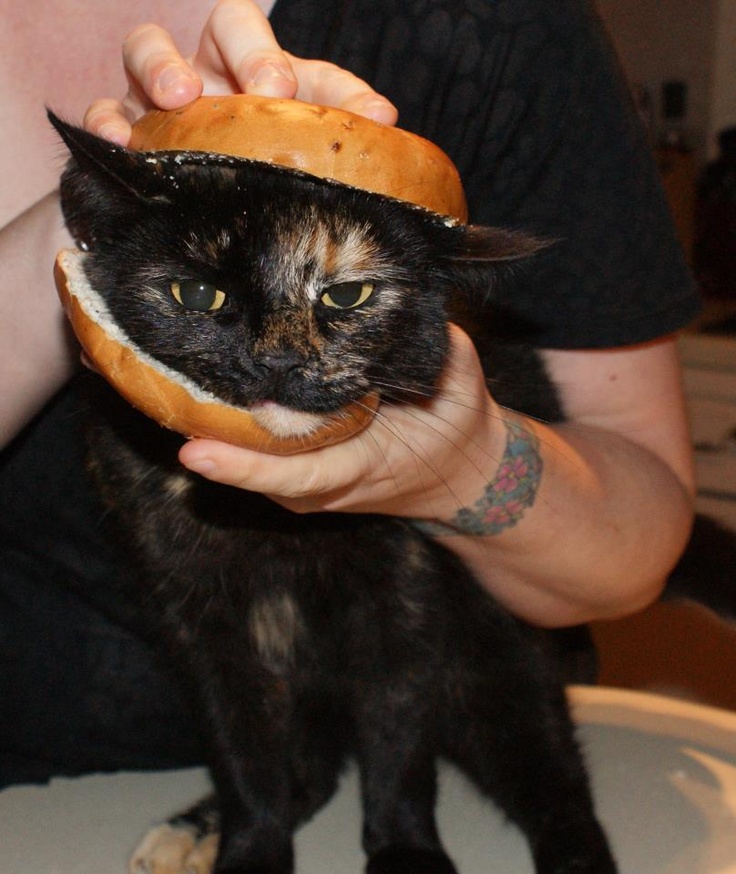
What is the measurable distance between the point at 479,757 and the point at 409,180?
68 centimetres

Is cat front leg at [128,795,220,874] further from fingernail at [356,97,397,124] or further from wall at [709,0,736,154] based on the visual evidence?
wall at [709,0,736,154]

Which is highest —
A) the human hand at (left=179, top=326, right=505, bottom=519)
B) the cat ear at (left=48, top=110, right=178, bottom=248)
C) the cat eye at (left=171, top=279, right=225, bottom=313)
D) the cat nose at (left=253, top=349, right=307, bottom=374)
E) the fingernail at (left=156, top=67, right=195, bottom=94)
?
the fingernail at (left=156, top=67, right=195, bottom=94)

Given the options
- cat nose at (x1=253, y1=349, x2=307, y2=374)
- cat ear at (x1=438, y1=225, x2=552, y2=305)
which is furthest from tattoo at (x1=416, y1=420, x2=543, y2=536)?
cat nose at (x1=253, y1=349, x2=307, y2=374)

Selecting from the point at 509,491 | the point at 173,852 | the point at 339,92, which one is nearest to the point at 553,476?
the point at 509,491

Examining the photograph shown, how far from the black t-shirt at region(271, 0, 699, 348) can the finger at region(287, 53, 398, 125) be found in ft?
0.71

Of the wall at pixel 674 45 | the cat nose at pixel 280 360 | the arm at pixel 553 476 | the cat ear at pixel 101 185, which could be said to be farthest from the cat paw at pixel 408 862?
the wall at pixel 674 45

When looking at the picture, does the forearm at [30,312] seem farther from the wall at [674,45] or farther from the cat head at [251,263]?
the wall at [674,45]

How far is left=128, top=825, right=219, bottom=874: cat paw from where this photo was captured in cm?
96

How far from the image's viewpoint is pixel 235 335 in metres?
0.72

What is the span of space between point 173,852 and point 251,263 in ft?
2.05

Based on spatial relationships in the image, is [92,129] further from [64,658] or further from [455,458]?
[64,658]

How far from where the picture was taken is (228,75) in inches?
30.5

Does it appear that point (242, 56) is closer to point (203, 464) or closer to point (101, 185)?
point (101, 185)

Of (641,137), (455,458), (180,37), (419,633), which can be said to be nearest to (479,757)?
(419,633)
